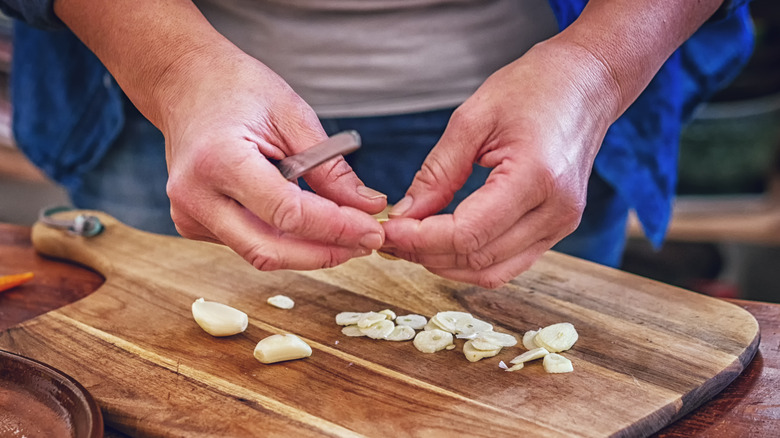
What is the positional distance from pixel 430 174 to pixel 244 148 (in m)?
0.19

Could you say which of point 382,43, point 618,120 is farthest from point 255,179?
point 618,120

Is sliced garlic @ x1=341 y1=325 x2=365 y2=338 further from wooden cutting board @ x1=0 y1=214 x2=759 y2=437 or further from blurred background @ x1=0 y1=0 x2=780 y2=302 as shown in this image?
blurred background @ x1=0 y1=0 x2=780 y2=302

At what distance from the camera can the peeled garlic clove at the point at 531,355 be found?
0.76 metres

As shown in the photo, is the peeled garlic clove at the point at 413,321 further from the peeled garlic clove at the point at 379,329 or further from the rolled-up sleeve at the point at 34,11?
the rolled-up sleeve at the point at 34,11

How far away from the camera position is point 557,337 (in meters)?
0.79

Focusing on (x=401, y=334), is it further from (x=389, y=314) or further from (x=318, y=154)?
(x=318, y=154)

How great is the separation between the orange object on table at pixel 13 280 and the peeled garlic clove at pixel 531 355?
24.3 inches

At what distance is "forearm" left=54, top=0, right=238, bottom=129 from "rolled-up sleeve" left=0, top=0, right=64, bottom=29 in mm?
34

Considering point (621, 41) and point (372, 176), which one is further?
point (372, 176)

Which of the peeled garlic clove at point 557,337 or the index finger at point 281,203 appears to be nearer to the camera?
the index finger at point 281,203

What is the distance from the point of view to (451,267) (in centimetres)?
78

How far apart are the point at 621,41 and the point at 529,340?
342 mm

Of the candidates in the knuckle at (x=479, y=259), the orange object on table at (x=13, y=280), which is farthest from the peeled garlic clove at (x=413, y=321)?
the orange object on table at (x=13, y=280)

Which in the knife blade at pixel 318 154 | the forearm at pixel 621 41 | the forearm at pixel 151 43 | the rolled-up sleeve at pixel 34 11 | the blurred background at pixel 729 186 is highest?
the rolled-up sleeve at pixel 34 11
